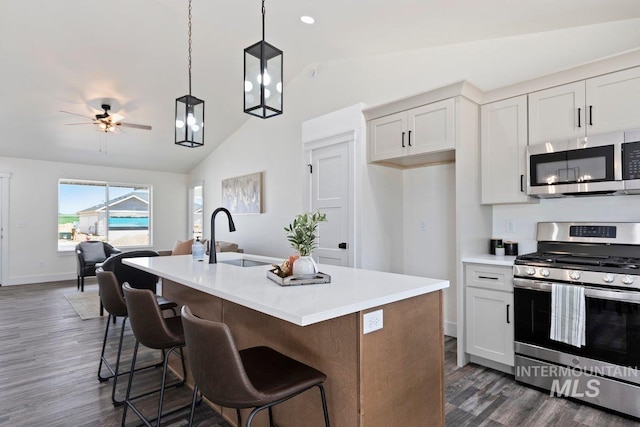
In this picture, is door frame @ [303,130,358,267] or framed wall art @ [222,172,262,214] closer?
door frame @ [303,130,358,267]

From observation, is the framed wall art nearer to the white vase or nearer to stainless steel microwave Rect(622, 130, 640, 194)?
the white vase

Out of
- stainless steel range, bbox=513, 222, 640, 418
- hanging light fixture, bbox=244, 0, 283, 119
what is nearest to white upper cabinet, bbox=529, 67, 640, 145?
stainless steel range, bbox=513, 222, 640, 418

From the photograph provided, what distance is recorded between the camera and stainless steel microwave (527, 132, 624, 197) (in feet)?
8.04

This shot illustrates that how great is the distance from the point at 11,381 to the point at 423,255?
153 inches

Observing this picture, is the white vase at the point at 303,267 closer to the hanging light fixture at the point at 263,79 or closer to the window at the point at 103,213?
the hanging light fixture at the point at 263,79

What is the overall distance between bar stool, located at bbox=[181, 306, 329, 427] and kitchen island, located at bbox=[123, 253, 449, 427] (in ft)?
0.45

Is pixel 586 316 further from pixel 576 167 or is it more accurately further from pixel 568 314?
pixel 576 167

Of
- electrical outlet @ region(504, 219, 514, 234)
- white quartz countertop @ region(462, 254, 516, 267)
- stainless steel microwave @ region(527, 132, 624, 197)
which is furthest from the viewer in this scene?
electrical outlet @ region(504, 219, 514, 234)

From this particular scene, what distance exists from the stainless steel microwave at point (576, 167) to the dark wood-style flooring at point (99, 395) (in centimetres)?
151

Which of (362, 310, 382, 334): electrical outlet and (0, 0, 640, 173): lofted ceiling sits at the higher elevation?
(0, 0, 640, 173): lofted ceiling

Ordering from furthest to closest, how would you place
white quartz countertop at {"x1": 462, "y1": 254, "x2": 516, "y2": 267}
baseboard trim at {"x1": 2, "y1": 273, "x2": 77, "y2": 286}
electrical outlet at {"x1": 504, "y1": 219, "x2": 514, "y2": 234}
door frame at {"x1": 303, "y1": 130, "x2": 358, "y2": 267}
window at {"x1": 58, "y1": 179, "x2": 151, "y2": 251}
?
window at {"x1": 58, "y1": 179, "x2": 151, "y2": 251}, baseboard trim at {"x1": 2, "y1": 273, "x2": 77, "y2": 286}, door frame at {"x1": 303, "y1": 130, "x2": 358, "y2": 267}, electrical outlet at {"x1": 504, "y1": 219, "x2": 514, "y2": 234}, white quartz countertop at {"x1": 462, "y1": 254, "x2": 516, "y2": 267}

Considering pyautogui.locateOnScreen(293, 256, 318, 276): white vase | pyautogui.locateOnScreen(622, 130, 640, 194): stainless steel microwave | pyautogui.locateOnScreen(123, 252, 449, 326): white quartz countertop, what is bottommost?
pyautogui.locateOnScreen(123, 252, 449, 326): white quartz countertop

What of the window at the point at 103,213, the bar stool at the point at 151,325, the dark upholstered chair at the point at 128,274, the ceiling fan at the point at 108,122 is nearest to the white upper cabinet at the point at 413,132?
the bar stool at the point at 151,325

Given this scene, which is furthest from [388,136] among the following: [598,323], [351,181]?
[598,323]
